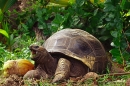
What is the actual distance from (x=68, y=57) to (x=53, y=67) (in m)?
0.20

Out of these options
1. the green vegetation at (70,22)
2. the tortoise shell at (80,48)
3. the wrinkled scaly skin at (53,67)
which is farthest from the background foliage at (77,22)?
the wrinkled scaly skin at (53,67)

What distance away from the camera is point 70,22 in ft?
21.8

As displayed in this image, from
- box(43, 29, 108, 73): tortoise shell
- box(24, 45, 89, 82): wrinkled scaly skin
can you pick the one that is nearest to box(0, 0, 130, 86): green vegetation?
box(43, 29, 108, 73): tortoise shell

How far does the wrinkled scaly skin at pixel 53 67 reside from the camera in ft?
14.0

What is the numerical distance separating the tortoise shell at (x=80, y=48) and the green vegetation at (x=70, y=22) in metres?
0.69

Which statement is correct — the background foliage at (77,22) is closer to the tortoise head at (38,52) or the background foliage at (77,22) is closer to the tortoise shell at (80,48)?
the tortoise shell at (80,48)

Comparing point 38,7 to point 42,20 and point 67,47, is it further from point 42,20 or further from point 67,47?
point 67,47

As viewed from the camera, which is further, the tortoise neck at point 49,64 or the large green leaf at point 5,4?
the large green leaf at point 5,4

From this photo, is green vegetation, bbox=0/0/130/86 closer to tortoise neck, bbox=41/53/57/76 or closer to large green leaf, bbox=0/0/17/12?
large green leaf, bbox=0/0/17/12

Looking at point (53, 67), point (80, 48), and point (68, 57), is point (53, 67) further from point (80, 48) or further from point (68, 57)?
point (80, 48)

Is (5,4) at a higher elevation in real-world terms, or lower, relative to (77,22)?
higher

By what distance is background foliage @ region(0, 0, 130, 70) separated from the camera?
558cm

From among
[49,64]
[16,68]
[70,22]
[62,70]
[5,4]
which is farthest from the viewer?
[5,4]

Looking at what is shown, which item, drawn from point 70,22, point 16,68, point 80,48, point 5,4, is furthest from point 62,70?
point 5,4
